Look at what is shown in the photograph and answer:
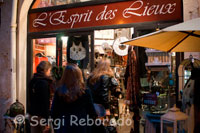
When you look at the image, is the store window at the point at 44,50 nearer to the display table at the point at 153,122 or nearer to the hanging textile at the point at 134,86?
the hanging textile at the point at 134,86

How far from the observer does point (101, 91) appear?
4.79 m

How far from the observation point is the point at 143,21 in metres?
6.14

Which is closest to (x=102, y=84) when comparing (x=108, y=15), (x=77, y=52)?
(x=108, y=15)

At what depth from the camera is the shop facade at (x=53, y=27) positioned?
20.9 ft

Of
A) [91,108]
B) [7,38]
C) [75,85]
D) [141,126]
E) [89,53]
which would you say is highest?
[7,38]

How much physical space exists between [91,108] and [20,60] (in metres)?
4.51

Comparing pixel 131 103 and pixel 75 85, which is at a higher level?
pixel 75 85

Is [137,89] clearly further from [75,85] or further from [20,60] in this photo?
[20,60]

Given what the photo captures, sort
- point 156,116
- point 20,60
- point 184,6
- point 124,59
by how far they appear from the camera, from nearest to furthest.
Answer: point 156,116 < point 184,6 < point 20,60 < point 124,59

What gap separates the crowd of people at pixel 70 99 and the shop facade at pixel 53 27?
69.1 inches

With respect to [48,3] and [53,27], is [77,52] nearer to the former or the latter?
[53,27]

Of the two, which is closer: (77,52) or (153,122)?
(153,122)

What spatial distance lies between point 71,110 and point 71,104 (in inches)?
3.6

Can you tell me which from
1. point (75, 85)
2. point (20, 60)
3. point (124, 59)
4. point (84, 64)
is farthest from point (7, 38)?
point (75, 85)
